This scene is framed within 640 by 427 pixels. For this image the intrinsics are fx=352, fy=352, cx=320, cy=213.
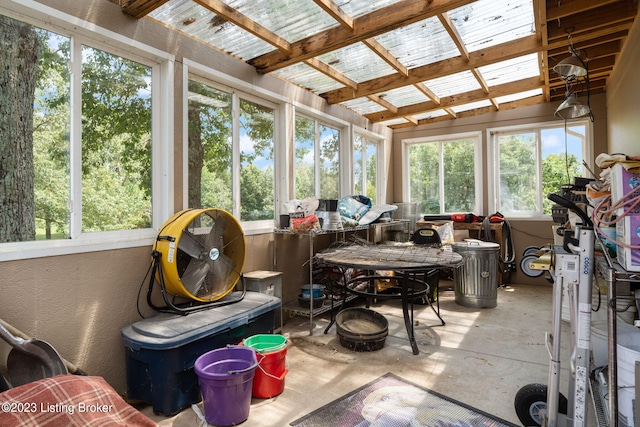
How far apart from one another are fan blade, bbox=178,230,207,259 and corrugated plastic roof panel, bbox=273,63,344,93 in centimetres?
221

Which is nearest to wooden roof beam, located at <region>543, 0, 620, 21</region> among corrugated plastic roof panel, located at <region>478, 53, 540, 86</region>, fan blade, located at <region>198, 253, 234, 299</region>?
corrugated plastic roof panel, located at <region>478, 53, 540, 86</region>

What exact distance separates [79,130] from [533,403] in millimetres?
3221

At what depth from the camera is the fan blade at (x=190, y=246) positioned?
8.03ft

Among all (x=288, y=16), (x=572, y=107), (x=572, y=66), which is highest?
(x=288, y=16)

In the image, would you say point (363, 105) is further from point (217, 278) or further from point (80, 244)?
point (80, 244)

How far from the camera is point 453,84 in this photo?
→ 4668mm

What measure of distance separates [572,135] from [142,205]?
595 cm

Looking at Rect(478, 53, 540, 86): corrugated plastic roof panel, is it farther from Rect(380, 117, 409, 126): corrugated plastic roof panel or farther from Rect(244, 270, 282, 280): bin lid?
Rect(244, 270, 282, 280): bin lid

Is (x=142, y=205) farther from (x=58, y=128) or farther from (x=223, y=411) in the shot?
(x=223, y=411)

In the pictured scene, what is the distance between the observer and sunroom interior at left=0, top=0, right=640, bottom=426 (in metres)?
2.16

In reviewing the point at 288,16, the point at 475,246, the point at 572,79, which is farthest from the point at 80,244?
the point at 572,79

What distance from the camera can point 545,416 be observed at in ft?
5.92

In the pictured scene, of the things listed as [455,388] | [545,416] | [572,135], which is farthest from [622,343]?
[572,135]

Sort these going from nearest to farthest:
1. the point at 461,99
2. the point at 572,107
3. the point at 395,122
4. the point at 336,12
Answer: the point at 336,12
the point at 572,107
the point at 461,99
the point at 395,122
